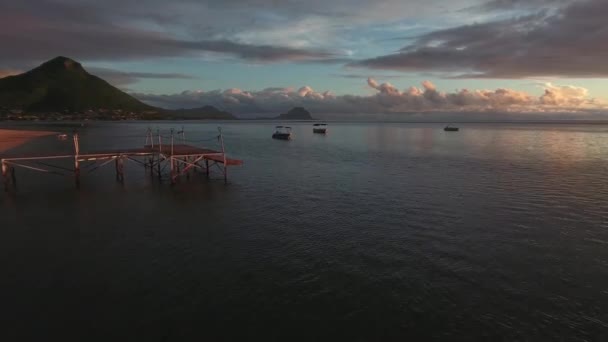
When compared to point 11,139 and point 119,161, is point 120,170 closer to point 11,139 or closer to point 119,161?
point 119,161

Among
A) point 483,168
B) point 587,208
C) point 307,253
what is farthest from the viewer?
point 483,168

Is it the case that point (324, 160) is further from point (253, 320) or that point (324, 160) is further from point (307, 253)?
point (253, 320)

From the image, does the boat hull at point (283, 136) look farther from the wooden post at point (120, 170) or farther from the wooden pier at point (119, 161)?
the wooden post at point (120, 170)

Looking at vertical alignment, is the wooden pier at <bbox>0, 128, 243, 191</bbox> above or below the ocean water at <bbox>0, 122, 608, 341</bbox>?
above

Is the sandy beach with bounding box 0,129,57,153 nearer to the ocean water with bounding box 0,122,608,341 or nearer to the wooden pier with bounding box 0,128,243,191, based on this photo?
the wooden pier with bounding box 0,128,243,191

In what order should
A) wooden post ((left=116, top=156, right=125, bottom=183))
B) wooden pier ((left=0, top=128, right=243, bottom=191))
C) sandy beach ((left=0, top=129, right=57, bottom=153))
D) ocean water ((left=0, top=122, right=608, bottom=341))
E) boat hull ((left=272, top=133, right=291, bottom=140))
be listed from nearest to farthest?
1. ocean water ((left=0, top=122, right=608, bottom=341))
2. wooden pier ((left=0, top=128, right=243, bottom=191))
3. wooden post ((left=116, top=156, right=125, bottom=183))
4. sandy beach ((left=0, top=129, right=57, bottom=153))
5. boat hull ((left=272, top=133, right=291, bottom=140))

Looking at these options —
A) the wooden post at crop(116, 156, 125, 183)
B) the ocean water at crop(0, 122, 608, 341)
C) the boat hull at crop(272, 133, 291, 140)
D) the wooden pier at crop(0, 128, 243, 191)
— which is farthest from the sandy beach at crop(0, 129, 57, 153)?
the boat hull at crop(272, 133, 291, 140)

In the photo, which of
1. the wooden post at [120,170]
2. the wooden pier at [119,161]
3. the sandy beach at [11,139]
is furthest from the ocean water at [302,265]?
the sandy beach at [11,139]

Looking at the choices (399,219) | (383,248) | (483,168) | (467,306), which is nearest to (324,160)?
(483,168)
